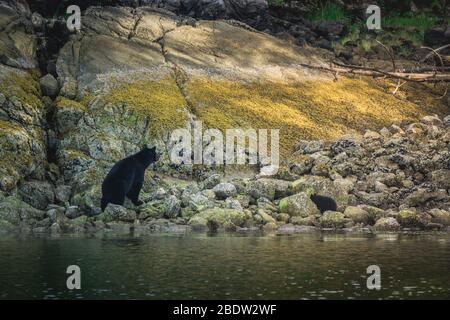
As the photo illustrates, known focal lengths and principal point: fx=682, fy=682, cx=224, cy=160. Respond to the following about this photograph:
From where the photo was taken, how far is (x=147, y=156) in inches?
768

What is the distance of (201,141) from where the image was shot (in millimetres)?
22344

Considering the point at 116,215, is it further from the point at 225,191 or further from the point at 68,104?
the point at 68,104

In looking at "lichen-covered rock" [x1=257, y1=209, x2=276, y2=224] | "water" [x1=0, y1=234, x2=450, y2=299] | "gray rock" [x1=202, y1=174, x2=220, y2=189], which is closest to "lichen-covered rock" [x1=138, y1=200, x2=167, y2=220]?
"gray rock" [x1=202, y1=174, x2=220, y2=189]

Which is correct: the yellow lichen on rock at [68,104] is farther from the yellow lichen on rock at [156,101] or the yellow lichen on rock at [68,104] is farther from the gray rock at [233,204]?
the gray rock at [233,204]

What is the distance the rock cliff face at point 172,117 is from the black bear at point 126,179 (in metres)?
0.38

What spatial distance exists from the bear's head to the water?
13.6 feet

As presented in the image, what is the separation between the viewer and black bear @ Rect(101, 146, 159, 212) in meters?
17.9

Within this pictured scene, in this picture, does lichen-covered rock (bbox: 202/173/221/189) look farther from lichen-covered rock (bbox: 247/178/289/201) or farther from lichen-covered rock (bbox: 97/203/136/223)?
lichen-covered rock (bbox: 97/203/136/223)

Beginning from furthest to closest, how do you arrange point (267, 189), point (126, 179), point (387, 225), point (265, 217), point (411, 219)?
1. point (267, 189)
2. point (126, 179)
3. point (265, 217)
4. point (411, 219)
5. point (387, 225)

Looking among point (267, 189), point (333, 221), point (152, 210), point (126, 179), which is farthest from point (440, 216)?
point (126, 179)

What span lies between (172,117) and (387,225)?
346 inches
